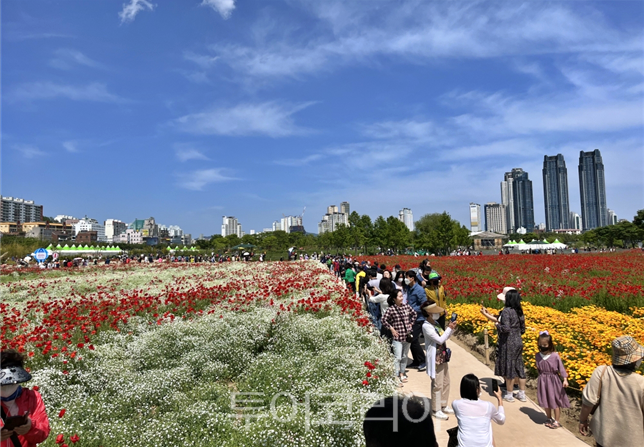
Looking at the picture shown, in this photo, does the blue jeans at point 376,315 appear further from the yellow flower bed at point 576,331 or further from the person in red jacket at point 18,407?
the person in red jacket at point 18,407

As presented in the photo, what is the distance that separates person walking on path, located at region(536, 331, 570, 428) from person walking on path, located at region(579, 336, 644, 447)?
1.74 meters

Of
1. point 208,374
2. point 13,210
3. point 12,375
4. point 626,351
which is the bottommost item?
point 208,374

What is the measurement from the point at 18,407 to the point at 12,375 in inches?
12.1

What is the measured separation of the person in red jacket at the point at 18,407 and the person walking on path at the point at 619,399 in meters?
4.77

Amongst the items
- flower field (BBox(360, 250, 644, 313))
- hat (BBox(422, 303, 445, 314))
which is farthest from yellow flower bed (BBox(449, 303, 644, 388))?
hat (BBox(422, 303, 445, 314))

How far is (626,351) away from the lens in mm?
3473

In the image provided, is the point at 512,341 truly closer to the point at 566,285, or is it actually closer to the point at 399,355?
the point at 399,355

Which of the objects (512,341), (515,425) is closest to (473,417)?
(515,425)

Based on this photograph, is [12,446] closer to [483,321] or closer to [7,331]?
[7,331]

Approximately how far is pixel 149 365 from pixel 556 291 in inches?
507

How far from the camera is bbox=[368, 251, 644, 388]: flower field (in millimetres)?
7578

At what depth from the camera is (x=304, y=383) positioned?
5.54m

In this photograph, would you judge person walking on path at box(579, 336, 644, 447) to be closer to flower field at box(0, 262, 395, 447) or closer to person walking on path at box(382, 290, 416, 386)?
flower field at box(0, 262, 395, 447)

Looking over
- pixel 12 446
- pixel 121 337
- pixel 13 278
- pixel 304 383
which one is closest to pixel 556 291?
pixel 304 383
